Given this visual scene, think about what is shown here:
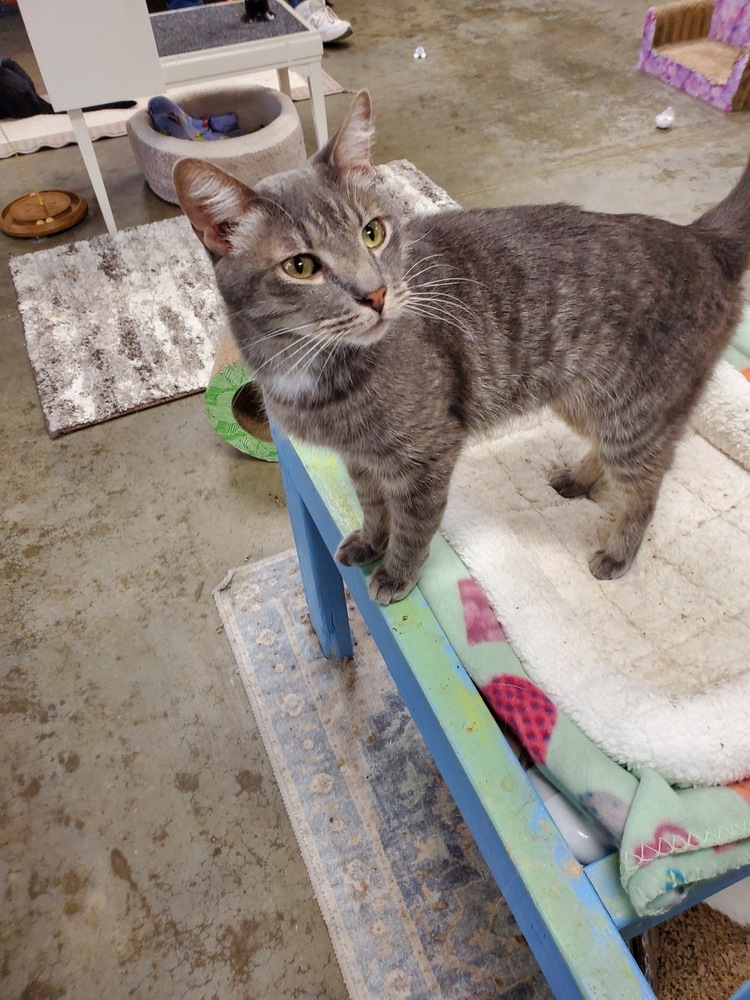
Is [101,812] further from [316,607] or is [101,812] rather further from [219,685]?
[316,607]

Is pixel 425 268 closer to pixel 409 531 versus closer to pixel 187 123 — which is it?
pixel 409 531

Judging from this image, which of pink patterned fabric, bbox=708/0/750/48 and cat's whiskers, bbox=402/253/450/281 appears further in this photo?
pink patterned fabric, bbox=708/0/750/48

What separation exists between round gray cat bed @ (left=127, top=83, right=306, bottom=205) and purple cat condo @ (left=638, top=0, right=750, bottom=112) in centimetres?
192

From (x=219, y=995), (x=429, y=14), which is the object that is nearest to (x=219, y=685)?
(x=219, y=995)

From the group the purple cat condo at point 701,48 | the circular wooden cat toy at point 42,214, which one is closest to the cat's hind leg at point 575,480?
the circular wooden cat toy at point 42,214

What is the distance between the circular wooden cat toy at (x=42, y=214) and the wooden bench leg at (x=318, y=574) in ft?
6.99

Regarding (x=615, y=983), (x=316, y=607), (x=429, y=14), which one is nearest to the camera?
(x=615, y=983)

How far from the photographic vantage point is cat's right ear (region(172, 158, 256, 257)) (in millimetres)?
728

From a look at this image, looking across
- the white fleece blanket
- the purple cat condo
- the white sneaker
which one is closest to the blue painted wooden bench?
the white fleece blanket

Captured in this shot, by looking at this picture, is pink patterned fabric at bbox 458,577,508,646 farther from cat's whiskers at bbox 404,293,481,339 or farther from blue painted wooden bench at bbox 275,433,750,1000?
cat's whiskers at bbox 404,293,481,339

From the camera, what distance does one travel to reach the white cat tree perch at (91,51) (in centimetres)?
214

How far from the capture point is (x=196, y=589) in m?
1.62

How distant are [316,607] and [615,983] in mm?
853

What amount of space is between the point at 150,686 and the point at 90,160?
2.12 meters
